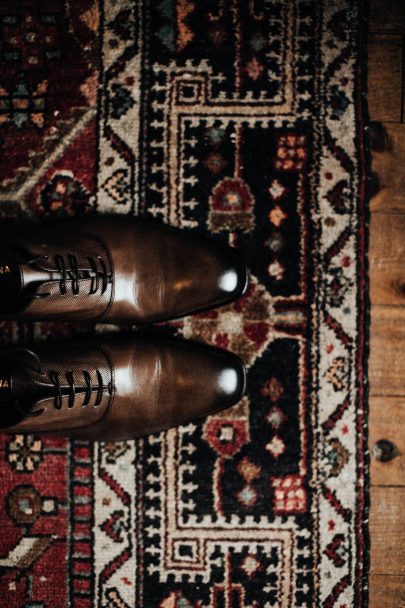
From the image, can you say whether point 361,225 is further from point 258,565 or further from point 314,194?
point 258,565

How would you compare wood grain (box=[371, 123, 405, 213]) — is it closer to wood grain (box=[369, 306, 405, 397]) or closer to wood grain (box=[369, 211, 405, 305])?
wood grain (box=[369, 211, 405, 305])

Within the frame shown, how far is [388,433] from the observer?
976 mm

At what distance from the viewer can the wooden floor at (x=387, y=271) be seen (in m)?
0.97

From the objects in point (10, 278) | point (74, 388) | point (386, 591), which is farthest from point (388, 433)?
point (10, 278)

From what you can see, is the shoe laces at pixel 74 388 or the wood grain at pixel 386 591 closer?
the shoe laces at pixel 74 388

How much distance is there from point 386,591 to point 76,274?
729mm

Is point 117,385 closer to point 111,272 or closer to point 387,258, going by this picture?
point 111,272

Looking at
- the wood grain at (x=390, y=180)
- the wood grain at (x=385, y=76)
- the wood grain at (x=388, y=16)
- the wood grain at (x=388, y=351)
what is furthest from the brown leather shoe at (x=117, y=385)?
the wood grain at (x=388, y=16)

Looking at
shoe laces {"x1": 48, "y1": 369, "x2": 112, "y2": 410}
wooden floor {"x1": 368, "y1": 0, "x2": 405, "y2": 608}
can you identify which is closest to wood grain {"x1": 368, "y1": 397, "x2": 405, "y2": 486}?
wooden floor {"x1": 368, "y1": 0, "x2": 405, "y2": 608}

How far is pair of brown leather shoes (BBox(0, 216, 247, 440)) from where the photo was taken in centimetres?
82

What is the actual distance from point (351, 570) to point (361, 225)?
571mm

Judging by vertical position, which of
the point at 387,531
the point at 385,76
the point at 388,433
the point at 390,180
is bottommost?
the point at 387,531

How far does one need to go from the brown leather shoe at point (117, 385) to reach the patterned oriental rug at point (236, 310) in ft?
0.18

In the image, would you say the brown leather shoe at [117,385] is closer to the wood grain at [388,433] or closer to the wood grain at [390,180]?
the wood grain at [388,433]
